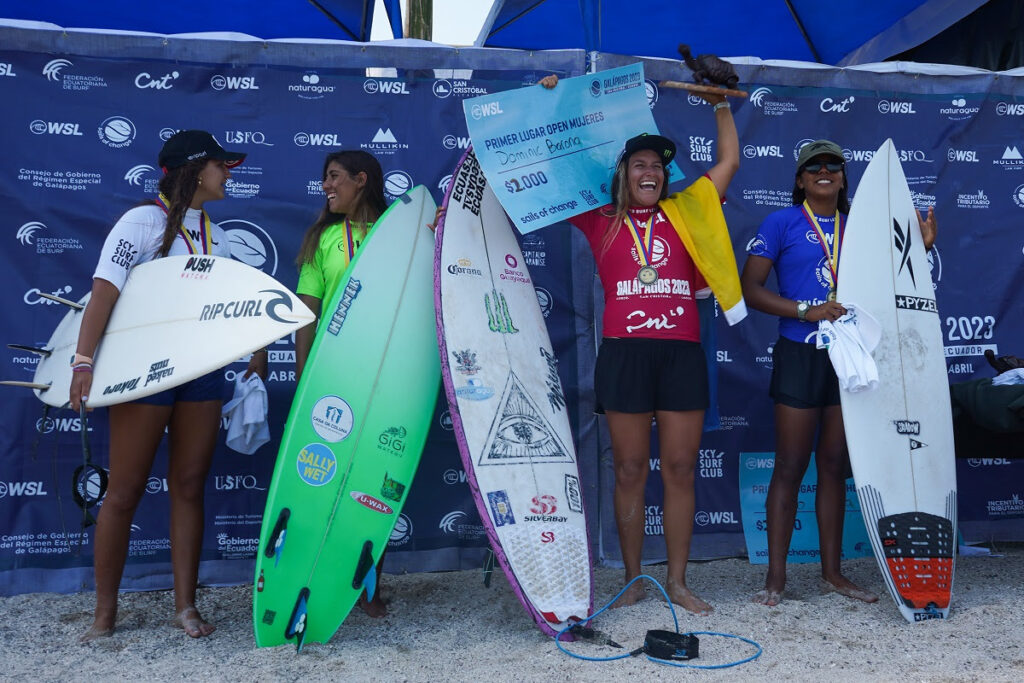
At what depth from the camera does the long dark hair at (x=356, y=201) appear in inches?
132

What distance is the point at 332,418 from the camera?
10.1 feet

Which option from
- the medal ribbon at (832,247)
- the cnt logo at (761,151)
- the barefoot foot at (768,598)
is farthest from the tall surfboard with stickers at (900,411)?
the cnt logo at (761,151)

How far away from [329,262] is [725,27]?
12.3 ft

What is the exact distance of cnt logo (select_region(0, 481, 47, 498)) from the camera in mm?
3635

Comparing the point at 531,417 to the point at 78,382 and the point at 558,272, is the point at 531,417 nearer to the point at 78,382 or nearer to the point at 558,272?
the point at 558,272

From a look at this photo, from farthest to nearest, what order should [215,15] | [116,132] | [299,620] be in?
[215,15] → [116,132] → [299,620]

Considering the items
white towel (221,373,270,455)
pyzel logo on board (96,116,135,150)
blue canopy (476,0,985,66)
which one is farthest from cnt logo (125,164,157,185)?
blue canopy (476,0,985,66)

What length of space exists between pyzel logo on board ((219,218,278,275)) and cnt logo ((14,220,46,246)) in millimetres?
731

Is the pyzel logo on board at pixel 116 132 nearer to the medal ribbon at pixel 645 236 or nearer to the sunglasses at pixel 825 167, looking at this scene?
the medal ribbon at pixel 645 236

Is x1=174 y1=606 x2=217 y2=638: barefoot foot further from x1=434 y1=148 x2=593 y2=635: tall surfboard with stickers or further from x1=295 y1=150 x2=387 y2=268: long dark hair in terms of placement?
x1=295 y1=150 x2=387 y2=268: long dark hair

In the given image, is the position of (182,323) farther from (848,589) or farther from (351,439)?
(848,589)

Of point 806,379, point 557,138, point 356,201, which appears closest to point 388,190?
point 356,201

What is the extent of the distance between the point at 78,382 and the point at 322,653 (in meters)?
1.16

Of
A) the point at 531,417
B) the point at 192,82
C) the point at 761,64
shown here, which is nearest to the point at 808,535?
the point at 531,417
